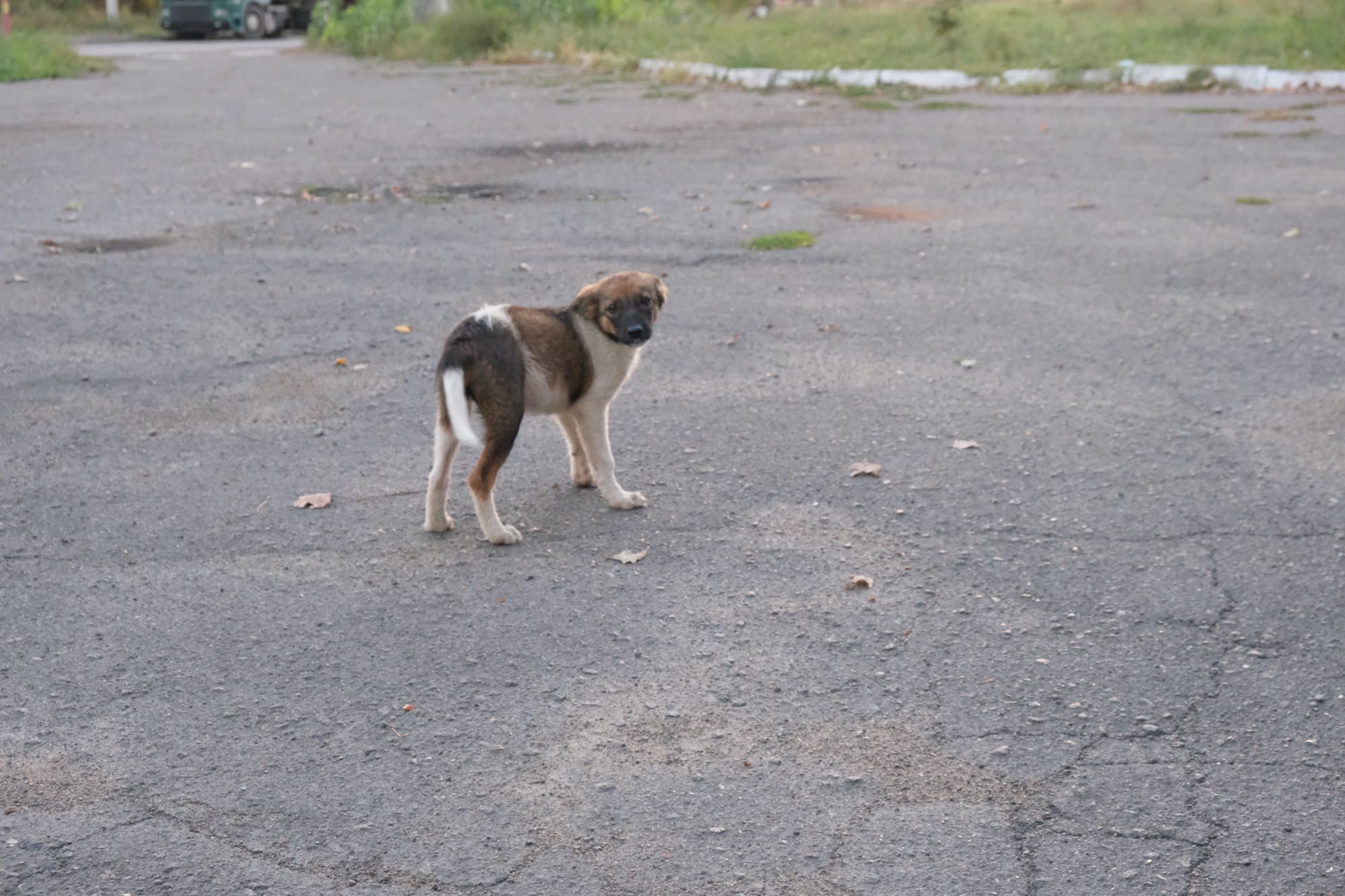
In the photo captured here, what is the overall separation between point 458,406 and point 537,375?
1.43 ft

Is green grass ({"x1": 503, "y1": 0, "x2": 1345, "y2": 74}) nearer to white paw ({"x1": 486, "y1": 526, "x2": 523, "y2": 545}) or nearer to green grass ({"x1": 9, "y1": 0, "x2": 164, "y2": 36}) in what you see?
white paw ({"x1": 486, "y1": 526, "x2": 523, "y2": 545})

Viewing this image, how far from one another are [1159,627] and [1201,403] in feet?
8.11

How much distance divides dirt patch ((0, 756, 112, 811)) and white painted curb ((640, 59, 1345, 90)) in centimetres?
1782

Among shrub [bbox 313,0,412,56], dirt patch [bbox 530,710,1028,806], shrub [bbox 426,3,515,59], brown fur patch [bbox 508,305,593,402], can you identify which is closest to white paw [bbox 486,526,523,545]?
brown fur patch [bbox 508,305,593,402]

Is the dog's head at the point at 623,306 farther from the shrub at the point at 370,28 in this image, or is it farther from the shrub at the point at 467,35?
the shrub at the point at 370,28

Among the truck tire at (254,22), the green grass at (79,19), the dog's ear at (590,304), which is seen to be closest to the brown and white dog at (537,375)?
the dog's ear at (590,304)

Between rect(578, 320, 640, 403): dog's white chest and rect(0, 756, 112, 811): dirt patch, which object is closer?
rect(0, 756, 112, 811): dirt patch

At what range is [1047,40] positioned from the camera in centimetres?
2491

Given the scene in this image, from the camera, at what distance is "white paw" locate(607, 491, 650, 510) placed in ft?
18.6

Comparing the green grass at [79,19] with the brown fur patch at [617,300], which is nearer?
the brown fur patch at [617,300]

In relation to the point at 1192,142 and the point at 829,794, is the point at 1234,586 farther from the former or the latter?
the point at 1192,142

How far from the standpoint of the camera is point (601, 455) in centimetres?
566

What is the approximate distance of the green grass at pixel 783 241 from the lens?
401 inches

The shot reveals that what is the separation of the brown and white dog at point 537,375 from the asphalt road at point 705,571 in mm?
189
